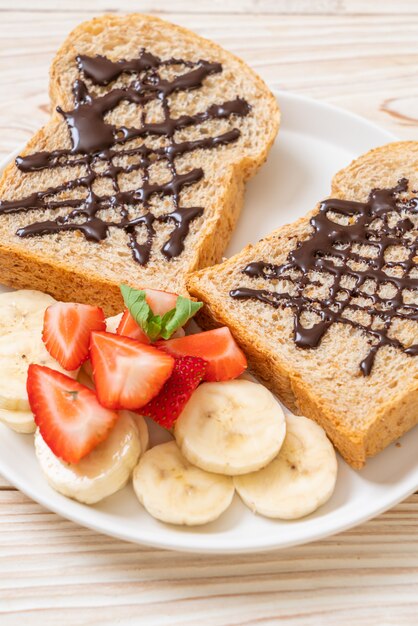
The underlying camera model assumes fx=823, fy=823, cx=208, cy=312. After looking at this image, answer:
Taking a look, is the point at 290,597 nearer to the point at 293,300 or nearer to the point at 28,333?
the point at 293,300

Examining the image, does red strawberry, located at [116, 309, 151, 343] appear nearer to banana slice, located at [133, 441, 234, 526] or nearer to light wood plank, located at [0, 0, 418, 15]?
banana slice, located at [133, 441, 234, 526]

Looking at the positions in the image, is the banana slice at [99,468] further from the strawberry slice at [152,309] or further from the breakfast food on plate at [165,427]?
the strawberry slice at [152,309]

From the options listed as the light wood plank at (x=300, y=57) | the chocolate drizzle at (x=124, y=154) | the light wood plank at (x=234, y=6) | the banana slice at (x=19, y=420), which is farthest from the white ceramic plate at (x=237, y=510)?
the light wood plank at (x=234, y=6)

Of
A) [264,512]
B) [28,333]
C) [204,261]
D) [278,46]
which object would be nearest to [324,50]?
[278,46]

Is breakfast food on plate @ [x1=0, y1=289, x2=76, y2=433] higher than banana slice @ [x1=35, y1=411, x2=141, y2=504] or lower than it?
higher

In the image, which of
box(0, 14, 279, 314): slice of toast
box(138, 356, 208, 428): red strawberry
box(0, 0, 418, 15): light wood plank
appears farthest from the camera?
box(0, 0, 418, 15): light wood plank

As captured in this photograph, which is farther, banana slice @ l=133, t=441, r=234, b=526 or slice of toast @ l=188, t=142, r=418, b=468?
slice of toast @ l=188, t=142, r=418, b=468

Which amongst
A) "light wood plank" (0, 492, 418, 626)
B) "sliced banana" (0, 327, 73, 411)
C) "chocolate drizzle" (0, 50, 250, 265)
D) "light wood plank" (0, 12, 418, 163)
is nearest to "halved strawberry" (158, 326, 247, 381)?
"sliced banana" (0, 327, 73, 411)

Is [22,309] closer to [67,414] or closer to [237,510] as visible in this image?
[67,414]
